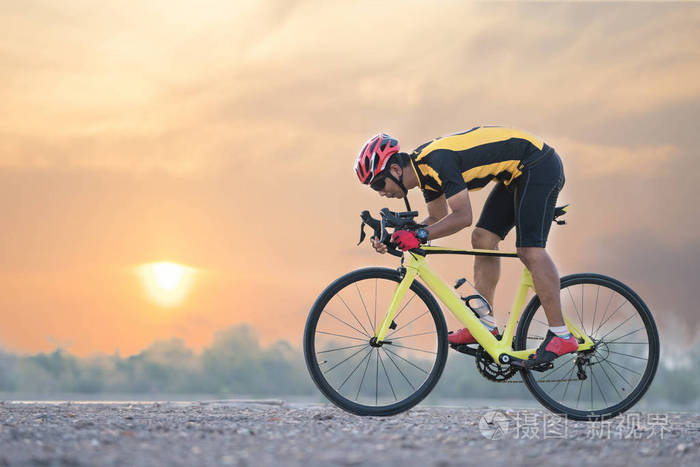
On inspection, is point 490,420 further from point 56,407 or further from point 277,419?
point 56,407

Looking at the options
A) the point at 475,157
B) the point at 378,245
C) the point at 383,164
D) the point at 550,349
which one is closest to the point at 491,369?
the point at 550,349

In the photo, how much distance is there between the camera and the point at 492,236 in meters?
5.93

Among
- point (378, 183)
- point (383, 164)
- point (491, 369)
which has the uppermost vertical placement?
point (383, 164)

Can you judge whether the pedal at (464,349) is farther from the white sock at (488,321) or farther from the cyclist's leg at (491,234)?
the cyclist's leg at (491,234)

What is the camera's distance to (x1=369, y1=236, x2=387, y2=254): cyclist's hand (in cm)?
546

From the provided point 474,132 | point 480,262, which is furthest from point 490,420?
point 474,132

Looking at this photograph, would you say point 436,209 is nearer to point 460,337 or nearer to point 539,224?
point 539,224

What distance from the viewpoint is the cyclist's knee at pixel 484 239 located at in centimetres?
591

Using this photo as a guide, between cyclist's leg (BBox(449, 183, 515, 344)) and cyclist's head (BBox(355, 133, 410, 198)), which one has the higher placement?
cyclist's head (BBox(355, 133, 410, 198))

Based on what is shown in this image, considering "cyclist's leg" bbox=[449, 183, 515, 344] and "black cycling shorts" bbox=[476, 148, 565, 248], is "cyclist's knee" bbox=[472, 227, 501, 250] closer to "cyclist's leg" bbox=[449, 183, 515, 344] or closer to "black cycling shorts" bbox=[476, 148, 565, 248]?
"cyclist's leg" bbox=[449, 183, 515, 344]

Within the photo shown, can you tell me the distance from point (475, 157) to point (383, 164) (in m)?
0.70

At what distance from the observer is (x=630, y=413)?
6.46 meters

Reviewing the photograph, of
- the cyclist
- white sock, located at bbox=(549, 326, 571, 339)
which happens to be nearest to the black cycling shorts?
the cyclist

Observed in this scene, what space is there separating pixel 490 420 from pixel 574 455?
58.8 inches
